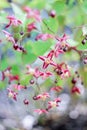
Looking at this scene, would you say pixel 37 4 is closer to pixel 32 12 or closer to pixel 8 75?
pixel 32 12

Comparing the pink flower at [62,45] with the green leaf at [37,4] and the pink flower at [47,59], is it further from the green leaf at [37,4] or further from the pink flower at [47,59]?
the green leaf at [37,4]

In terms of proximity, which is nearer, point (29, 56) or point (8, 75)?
point (29, 56)

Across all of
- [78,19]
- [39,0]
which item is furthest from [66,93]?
[39,0]

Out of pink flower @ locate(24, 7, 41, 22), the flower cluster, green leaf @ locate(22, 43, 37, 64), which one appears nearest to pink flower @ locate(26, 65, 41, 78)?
the flower cluster

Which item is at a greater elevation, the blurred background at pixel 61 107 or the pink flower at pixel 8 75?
the blurred background at pixel 61 107

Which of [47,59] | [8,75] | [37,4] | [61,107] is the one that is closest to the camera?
[47,59]

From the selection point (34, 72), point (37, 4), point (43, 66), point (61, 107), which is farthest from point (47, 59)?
point (61, 107)

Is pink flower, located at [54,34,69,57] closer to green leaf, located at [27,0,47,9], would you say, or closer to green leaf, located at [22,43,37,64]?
green leaf, located at [22,43,37,64]

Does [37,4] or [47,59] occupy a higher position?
[37,4]

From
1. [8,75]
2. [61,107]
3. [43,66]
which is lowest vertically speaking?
[43,66]

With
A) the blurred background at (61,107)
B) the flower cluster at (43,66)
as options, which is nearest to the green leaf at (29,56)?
the flower cluster at (43,66)

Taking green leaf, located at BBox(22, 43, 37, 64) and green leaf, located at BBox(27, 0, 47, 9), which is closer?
green leaf, located at BBox(22, 43, 37, 64)

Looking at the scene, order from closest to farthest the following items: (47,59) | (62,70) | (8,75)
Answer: (47,59)
(62,70)
(8,75)
